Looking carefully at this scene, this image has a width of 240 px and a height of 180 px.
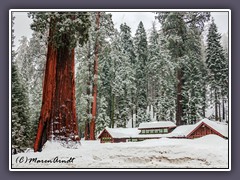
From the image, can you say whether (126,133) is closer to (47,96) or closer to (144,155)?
(144,155)

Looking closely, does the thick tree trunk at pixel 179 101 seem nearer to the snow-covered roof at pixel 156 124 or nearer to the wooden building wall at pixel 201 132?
the snow-covered roof at pixel 156 124

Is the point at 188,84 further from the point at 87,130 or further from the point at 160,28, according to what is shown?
the point at 87,130

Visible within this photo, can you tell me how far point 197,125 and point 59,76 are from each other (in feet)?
6.54

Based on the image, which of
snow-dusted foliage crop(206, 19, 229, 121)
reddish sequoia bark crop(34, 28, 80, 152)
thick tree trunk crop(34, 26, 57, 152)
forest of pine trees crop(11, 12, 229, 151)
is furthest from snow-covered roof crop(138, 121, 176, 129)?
thick tree trunk crop(34, 26, 57, 152)

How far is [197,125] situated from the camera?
4.73 meters

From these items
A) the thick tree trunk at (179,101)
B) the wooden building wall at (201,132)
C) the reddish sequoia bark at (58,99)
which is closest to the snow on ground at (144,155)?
the wooden building wall at (201,132)

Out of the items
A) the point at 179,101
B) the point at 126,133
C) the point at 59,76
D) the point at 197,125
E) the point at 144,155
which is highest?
the point at 59,76

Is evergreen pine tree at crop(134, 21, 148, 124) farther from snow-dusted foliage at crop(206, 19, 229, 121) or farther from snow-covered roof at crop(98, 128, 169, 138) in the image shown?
snow-dusted foliage at crop(206, 19, 229, 121)

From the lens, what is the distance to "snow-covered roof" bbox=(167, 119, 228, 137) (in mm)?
4715

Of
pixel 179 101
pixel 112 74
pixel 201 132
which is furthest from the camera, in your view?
pixel 112 74

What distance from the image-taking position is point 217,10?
4777 millimetres

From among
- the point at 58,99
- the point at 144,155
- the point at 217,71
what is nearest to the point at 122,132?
the point at 144,155

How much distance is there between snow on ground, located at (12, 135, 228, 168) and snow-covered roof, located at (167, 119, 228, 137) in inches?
3.2
